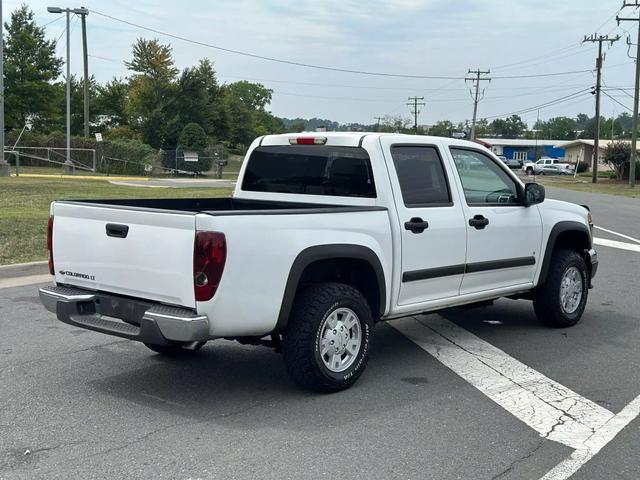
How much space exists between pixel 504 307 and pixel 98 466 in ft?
18.6

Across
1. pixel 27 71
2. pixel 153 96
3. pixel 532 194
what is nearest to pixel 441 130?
pixel 153 96

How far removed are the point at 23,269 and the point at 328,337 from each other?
616cm

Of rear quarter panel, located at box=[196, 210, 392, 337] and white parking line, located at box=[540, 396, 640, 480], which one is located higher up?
rear quarter panel, located at box=[196, 210, 392, 337]

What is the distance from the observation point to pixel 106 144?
147ft

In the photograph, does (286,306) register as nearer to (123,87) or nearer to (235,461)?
(235,461)

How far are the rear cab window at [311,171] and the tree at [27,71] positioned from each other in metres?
46.9

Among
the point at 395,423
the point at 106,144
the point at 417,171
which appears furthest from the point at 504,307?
the point at 106,144

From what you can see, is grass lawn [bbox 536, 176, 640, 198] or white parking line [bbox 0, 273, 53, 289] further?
grass lawn [bbox 536, 176, 640, 198]

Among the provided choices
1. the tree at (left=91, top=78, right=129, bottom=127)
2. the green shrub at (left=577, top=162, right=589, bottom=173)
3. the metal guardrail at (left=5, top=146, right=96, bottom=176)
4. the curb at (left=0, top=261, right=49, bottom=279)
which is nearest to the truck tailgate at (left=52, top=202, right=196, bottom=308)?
the curb at (left=0, top=261, right=49, bottom=279)

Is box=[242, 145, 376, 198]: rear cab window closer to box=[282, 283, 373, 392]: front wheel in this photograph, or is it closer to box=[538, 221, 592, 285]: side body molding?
box=[282, 283, 373, 392]: front wheel

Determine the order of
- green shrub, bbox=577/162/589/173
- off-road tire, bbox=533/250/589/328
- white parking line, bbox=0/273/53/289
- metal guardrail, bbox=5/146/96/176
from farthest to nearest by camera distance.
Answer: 1. green shrub, bbox=577/162/589/173
2. metal guardrail, bbox=5/146/96/176
3. white parking line, bbox=0/273/53/289
4. off-road tire, bbox=533/250/589/328

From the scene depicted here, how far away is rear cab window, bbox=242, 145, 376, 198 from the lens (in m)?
5.84

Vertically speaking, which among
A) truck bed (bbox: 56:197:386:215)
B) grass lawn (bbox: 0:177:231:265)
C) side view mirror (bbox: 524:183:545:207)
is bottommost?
grass lawn (bbox: 0:177:231:265)

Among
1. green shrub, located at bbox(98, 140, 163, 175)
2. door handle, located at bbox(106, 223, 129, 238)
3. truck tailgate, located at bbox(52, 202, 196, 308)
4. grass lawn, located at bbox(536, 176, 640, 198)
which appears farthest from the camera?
green shrub, located at bbox(98, 140, 163, 175)
